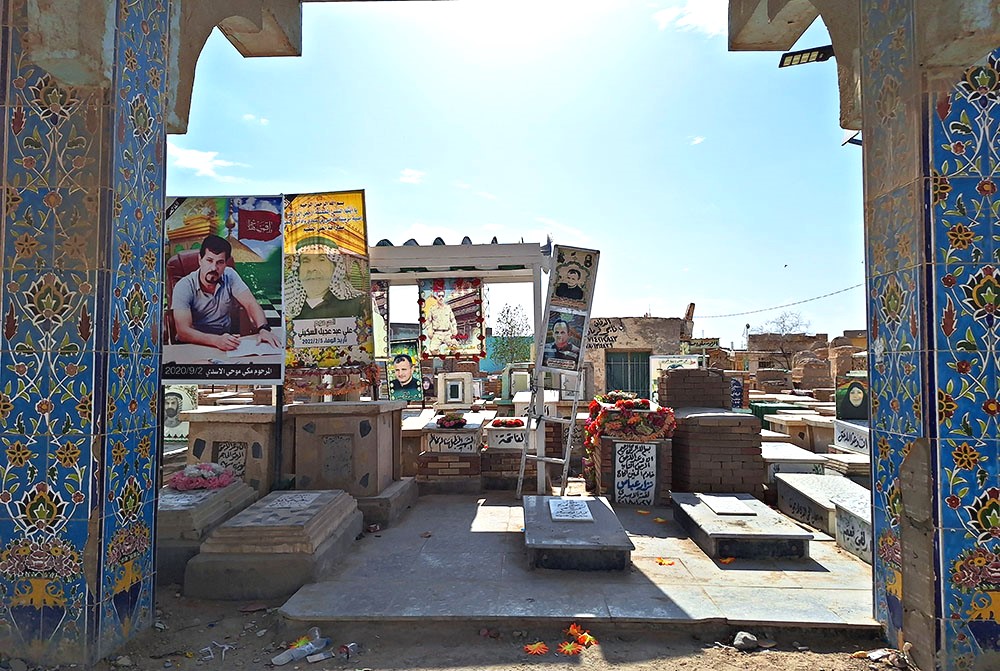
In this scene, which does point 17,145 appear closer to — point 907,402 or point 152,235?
point 152,235

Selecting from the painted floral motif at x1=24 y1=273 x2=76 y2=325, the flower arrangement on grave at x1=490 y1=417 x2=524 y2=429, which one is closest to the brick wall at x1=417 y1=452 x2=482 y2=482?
the flower arrangement on grave at x1=490 y1=417 x2=524 y2=429

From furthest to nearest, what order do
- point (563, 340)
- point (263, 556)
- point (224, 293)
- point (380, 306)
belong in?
point (380, 306)
point (563, 340)
point (224, 293)
point (263, 556)

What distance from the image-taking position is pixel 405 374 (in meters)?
12.0

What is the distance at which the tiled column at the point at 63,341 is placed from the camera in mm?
3234

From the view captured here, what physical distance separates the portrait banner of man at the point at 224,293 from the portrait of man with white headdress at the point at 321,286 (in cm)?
76

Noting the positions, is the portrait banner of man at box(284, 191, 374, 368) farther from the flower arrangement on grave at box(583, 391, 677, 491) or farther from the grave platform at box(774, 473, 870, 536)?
the grave platform at box(774, 473, 870, 536)

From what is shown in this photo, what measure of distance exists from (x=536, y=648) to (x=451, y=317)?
6.21 m

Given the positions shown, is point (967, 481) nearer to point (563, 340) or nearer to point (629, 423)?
point (629, 423)

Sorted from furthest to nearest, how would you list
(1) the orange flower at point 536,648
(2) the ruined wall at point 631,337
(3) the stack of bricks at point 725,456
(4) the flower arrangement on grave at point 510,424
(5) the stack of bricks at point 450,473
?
(2) the ruined wall at point 631,337 < (4) the flower arrangement on grave at point 510,424 < (5) the stack of bricks at point 450,473 < (3) the stack of bricks at point 725,456 < (1) the orange flower at point 536,648

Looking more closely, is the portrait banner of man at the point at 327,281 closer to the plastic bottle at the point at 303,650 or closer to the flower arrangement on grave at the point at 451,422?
the flower arrangement on grave at the point at 451,422

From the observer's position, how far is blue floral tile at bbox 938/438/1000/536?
3.09 metres

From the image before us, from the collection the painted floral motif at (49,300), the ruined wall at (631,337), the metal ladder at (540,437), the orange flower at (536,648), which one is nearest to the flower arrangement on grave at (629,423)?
the metal ladder at (540,437)

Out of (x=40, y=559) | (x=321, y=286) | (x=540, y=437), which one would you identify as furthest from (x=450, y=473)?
(x=40, y=559)

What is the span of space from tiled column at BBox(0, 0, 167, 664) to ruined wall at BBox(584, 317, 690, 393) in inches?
756
